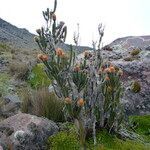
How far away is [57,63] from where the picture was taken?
664cm

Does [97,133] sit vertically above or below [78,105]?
below

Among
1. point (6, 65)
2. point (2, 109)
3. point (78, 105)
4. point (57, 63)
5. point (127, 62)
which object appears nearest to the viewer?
point (78, 105)

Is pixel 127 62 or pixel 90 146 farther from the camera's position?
pixel 127 62

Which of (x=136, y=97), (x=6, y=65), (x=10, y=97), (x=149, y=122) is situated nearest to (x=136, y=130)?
(x=149, y=122)

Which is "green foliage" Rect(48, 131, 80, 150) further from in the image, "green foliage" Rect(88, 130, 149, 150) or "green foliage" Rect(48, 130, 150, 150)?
"green foliage" Rect(88, 130, 149, 150)

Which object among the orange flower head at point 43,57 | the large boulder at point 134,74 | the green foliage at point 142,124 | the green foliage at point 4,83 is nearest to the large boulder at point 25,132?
the orange flower head at point 43,57

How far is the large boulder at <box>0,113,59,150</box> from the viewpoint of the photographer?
288 inches

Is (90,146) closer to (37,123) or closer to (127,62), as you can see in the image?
(37,123)

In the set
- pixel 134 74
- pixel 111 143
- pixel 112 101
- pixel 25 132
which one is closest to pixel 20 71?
Answer: pixel 134 74

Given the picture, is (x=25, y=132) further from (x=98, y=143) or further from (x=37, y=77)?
(x=37, y=77)

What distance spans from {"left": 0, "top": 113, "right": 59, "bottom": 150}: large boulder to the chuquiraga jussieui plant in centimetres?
48

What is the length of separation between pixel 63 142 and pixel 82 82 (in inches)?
57.5

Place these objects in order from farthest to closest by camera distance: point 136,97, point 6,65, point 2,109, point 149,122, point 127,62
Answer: point 6,65
point 127,62
point 136,97
point 149,122
point 2,109

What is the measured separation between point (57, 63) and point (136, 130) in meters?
5.15
